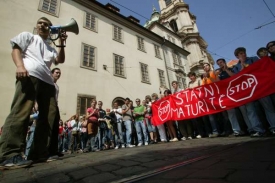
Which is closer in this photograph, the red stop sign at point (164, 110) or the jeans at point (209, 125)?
the jeans at point (209, 125)

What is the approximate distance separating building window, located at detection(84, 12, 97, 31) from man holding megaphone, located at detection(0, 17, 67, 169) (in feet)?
37.1

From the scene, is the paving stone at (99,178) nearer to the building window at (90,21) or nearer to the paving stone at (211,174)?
the paving stone at (211,174)

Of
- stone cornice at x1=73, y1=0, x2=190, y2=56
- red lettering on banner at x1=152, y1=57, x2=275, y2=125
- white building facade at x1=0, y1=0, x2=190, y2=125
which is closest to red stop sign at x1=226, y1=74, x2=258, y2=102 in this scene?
red lettering on banner at x1=152, y1=57, x2=275, y2=125

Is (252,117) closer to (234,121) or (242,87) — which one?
(234,121)

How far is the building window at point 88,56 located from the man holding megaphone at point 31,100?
29.7 ft

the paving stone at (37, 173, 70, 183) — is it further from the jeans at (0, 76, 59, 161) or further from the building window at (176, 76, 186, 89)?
the building window at (176, 76, 186, 89)

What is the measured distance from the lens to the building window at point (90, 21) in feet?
43.2

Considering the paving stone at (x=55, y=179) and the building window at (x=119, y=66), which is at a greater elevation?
the building window at (x=119, y=66)

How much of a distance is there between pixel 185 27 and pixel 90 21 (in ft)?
70.5

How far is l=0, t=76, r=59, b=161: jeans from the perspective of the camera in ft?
6.52

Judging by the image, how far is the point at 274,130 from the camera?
3.34 meters

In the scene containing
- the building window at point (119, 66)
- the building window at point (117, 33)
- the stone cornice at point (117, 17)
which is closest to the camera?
the building window at point (119, 66)

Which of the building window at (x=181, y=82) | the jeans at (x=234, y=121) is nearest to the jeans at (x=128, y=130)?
the jeans at (x=234, y=121)

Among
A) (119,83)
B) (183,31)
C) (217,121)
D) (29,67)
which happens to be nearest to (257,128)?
(217,121)
